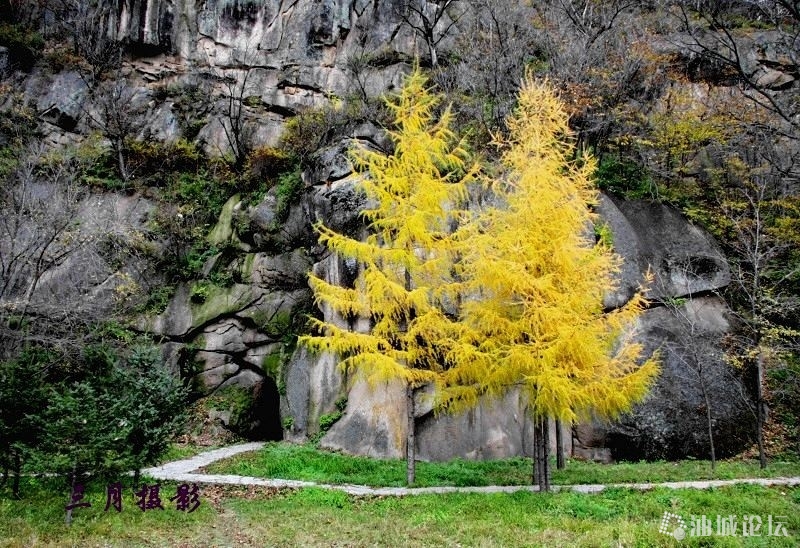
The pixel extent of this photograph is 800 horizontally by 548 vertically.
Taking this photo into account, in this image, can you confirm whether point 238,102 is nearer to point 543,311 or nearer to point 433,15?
point 433,15

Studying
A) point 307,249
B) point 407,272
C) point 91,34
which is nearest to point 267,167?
point 307,249

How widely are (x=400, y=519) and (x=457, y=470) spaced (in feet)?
14.4

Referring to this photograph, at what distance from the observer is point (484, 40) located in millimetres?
23562

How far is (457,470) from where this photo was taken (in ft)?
43.7

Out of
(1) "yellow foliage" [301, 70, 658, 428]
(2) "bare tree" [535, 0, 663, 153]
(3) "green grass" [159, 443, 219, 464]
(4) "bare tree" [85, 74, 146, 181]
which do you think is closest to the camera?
(1) "yellow foliage" [301, 70, 658, 428]

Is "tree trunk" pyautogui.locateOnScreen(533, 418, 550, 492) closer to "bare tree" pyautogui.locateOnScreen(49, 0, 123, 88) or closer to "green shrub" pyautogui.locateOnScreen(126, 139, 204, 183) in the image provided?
"green shrub" pyautogui.locateOnScreen(126, 139, 204, 183)

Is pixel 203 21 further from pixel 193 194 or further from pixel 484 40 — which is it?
pixel 484 40

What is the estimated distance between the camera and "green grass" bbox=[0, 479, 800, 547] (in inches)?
311

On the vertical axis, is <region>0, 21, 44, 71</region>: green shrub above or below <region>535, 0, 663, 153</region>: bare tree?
above

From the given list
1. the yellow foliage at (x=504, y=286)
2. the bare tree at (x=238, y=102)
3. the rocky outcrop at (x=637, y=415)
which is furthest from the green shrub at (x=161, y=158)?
the yellow foliage at (x=504, y=286)

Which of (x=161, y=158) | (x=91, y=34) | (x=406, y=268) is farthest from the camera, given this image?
(x=91, y=34)

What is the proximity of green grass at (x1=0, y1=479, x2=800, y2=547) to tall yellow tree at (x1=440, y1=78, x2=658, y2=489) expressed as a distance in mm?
1783

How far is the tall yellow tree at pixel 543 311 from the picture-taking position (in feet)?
32.3

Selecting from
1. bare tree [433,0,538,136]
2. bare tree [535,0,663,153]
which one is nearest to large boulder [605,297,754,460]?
bare tree [535,0,663,153]
